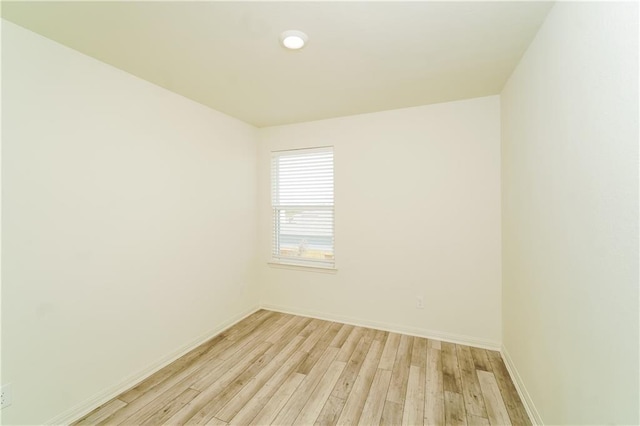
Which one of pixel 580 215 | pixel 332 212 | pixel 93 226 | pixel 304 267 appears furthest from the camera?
pixel 304 267

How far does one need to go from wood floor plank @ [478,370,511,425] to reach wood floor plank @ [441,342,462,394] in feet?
0.56

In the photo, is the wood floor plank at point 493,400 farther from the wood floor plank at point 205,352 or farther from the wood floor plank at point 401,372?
the wood floor plank at point 205,352

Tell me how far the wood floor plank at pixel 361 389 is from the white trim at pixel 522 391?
1.06m

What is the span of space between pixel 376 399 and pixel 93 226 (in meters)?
2.41

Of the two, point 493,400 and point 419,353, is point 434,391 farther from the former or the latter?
point 419,353

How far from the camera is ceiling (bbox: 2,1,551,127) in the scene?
59.1 inches

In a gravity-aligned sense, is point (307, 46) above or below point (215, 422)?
above

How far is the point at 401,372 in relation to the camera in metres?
2.33

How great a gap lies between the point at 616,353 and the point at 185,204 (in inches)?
119

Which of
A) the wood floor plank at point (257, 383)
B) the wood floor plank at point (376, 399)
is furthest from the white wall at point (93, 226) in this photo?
the wood floor plank at point (376, 399)

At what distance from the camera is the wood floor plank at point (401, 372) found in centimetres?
204

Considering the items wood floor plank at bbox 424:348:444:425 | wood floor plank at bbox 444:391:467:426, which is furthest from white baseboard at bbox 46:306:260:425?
wood floor plank at bbox 444:391:467:426

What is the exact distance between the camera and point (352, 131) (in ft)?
10.7

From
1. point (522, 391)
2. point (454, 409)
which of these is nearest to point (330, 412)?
point (454, 409)
